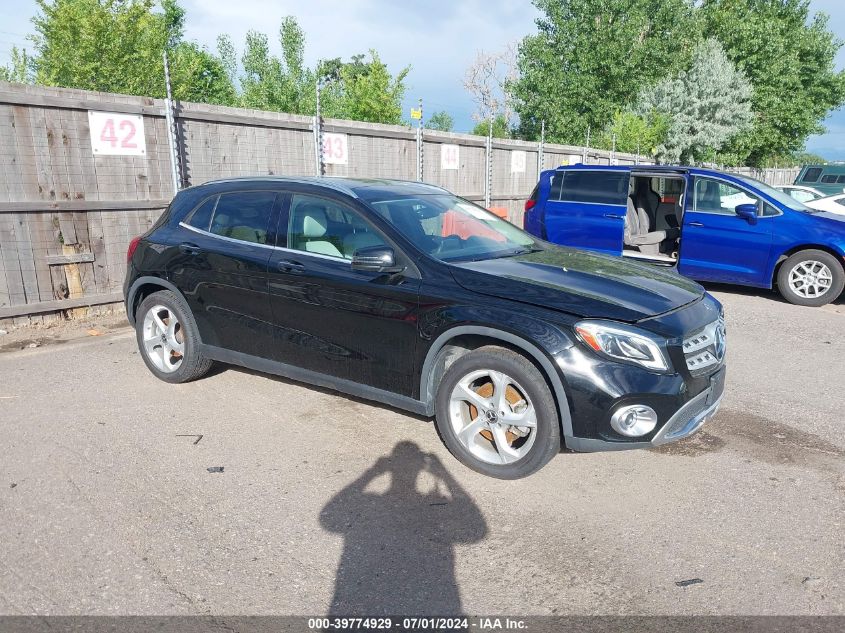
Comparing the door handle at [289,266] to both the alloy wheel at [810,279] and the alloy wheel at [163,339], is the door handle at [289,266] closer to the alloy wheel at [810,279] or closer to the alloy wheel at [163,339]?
the alloy wheel at [163,339]

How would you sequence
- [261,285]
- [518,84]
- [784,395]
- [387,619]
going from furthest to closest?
1. [518,84]
2. [784,395]
3. [261,285]
4. [387,619]

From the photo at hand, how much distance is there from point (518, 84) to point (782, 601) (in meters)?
38.9

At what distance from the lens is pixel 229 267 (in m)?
4.52

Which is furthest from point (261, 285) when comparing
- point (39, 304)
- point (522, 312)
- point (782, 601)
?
point (39, 304)

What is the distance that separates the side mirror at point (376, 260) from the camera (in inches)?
145

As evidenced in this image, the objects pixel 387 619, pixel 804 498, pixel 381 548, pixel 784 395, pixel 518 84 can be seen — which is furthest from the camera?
pixel 518 84

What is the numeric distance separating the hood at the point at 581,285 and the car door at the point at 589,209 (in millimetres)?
5370

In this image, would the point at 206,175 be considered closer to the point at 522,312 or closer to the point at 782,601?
the point at 522,312

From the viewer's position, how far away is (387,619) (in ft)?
8.04

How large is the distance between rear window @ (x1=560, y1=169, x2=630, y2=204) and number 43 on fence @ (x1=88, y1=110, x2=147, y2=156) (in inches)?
240

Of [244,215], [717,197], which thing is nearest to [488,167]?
[717,197]

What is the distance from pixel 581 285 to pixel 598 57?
37.0m

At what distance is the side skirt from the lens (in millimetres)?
3863

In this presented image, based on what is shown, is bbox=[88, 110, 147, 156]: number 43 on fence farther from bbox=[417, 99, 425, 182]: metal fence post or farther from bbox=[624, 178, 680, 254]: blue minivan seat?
bbox=[624, 178, 680, 254]: blue minivan seat
